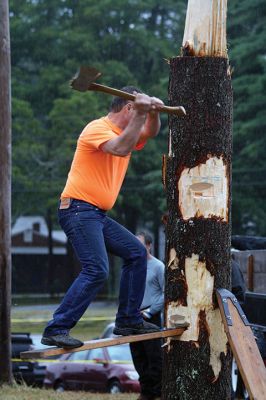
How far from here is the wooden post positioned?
6.89 metres

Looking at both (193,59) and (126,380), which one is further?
(126,380)

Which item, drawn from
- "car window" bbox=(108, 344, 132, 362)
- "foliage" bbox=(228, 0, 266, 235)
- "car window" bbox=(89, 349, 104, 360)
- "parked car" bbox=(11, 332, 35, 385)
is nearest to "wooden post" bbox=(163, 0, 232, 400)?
"parked car" bbox=(11, 332, 35, 385)

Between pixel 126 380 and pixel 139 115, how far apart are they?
11.7m

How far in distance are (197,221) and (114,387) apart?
37.0 feet

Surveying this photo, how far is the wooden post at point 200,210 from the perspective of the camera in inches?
271

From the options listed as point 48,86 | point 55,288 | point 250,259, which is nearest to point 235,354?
point 250,259

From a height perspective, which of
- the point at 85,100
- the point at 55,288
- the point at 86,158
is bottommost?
the point at 55,288

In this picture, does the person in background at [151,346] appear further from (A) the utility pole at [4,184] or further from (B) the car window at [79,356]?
(B) the car window at [79,356]

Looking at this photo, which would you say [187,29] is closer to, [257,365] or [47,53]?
[257,365]

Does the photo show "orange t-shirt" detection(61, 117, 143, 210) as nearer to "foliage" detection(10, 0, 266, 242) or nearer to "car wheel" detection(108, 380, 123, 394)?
"car wheel" detection(108, 380, 123, 394)

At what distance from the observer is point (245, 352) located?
662 centimetres

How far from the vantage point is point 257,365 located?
6.62 m

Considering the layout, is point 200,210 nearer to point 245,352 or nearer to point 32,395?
point 245,352

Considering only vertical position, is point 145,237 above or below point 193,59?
below
